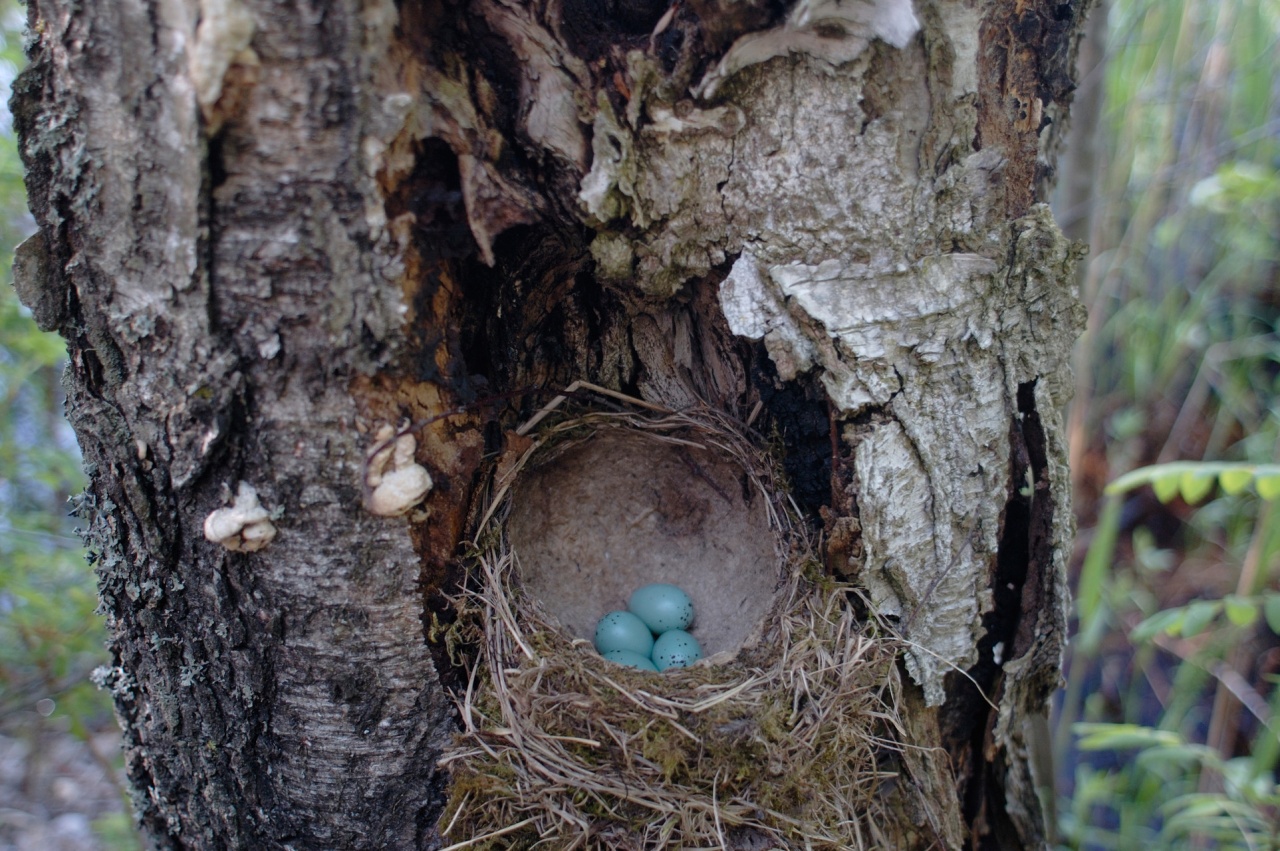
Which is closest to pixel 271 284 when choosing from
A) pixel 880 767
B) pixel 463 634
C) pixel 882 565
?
pixel 463 634

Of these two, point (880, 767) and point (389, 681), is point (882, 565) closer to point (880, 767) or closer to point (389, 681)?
point (880, 767)

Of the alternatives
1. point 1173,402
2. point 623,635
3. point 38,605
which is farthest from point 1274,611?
point 38,605

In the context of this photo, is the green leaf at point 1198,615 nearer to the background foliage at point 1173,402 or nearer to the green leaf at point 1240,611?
the green leaf at point 1240,611

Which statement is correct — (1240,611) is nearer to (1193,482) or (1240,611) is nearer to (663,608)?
(1193,482)

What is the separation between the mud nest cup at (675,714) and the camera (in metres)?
1.18

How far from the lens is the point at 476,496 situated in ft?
4.44

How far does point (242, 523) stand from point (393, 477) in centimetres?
20

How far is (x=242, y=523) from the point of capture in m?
1.03

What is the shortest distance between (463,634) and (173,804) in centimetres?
55

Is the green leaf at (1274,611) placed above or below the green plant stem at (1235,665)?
above

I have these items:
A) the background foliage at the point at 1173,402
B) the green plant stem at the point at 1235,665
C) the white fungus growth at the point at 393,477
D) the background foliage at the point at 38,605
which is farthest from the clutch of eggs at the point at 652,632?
the green plant stem at the point at 1235,665

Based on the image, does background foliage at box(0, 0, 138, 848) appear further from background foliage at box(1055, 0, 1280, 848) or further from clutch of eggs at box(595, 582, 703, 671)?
background foliage at box(1055, 0, 1280, 848)

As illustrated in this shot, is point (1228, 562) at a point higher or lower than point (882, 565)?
lower

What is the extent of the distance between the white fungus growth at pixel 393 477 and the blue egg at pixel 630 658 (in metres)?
0.76
